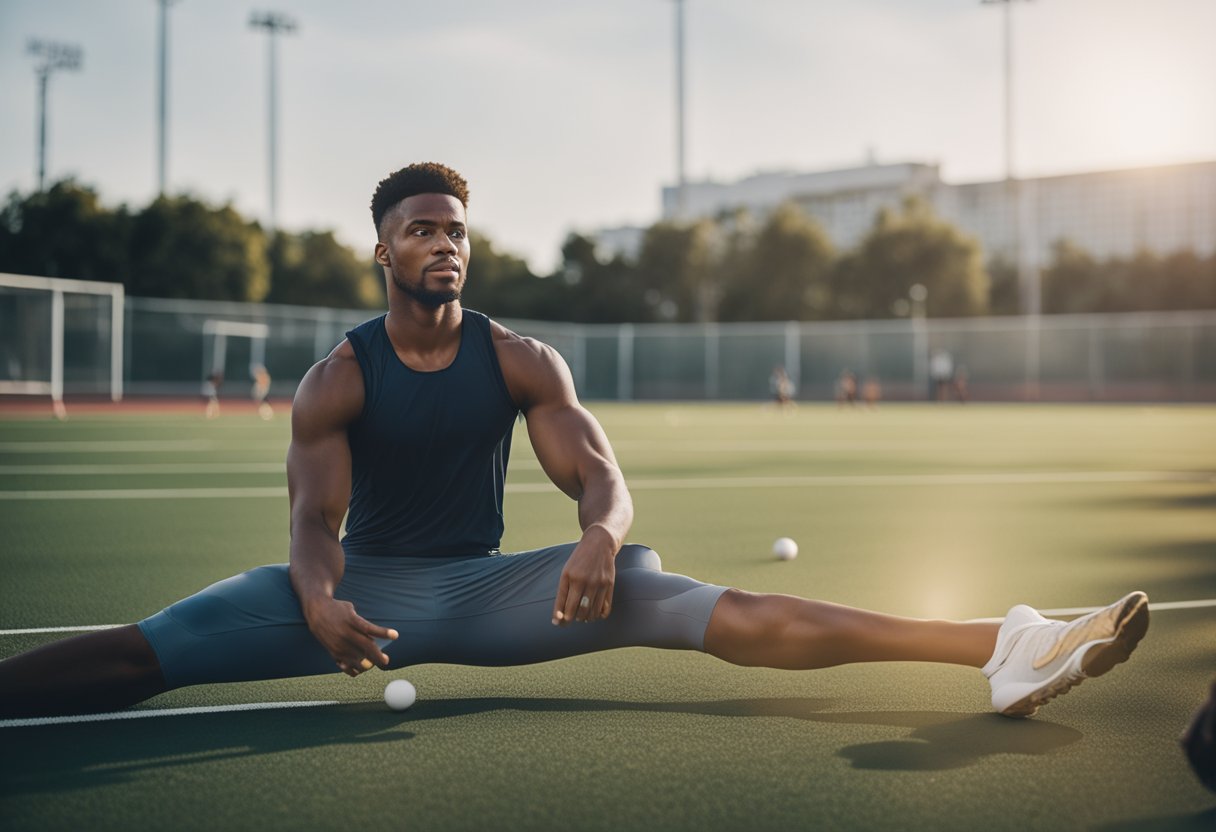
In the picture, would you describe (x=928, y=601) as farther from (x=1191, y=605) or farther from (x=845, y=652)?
(x=845, y=652)

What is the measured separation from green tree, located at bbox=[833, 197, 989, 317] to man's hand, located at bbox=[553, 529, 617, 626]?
2498 inches

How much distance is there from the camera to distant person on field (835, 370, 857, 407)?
135 ft

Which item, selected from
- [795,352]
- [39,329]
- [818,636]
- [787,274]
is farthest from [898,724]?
[787,274]

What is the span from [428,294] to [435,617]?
1103mm

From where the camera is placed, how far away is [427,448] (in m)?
4.18

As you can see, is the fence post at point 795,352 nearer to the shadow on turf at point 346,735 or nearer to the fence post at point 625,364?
the fence post at point 625,364

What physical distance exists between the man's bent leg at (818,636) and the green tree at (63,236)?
49705 mm

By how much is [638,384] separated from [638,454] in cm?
3158

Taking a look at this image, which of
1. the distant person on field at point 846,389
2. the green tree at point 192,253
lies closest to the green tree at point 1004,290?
the distant person on field at point 846,389

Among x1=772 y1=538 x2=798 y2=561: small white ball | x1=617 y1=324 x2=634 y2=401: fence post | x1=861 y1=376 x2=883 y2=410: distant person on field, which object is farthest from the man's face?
x1=617 y1=324 x2=634 y2=401: fence post

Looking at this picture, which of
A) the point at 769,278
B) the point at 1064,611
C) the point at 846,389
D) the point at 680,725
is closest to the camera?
the point at 680,725

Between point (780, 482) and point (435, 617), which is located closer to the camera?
point (435, 617)

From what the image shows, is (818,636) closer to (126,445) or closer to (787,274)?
(126,445)

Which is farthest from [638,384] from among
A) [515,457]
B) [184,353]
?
[515,457]
